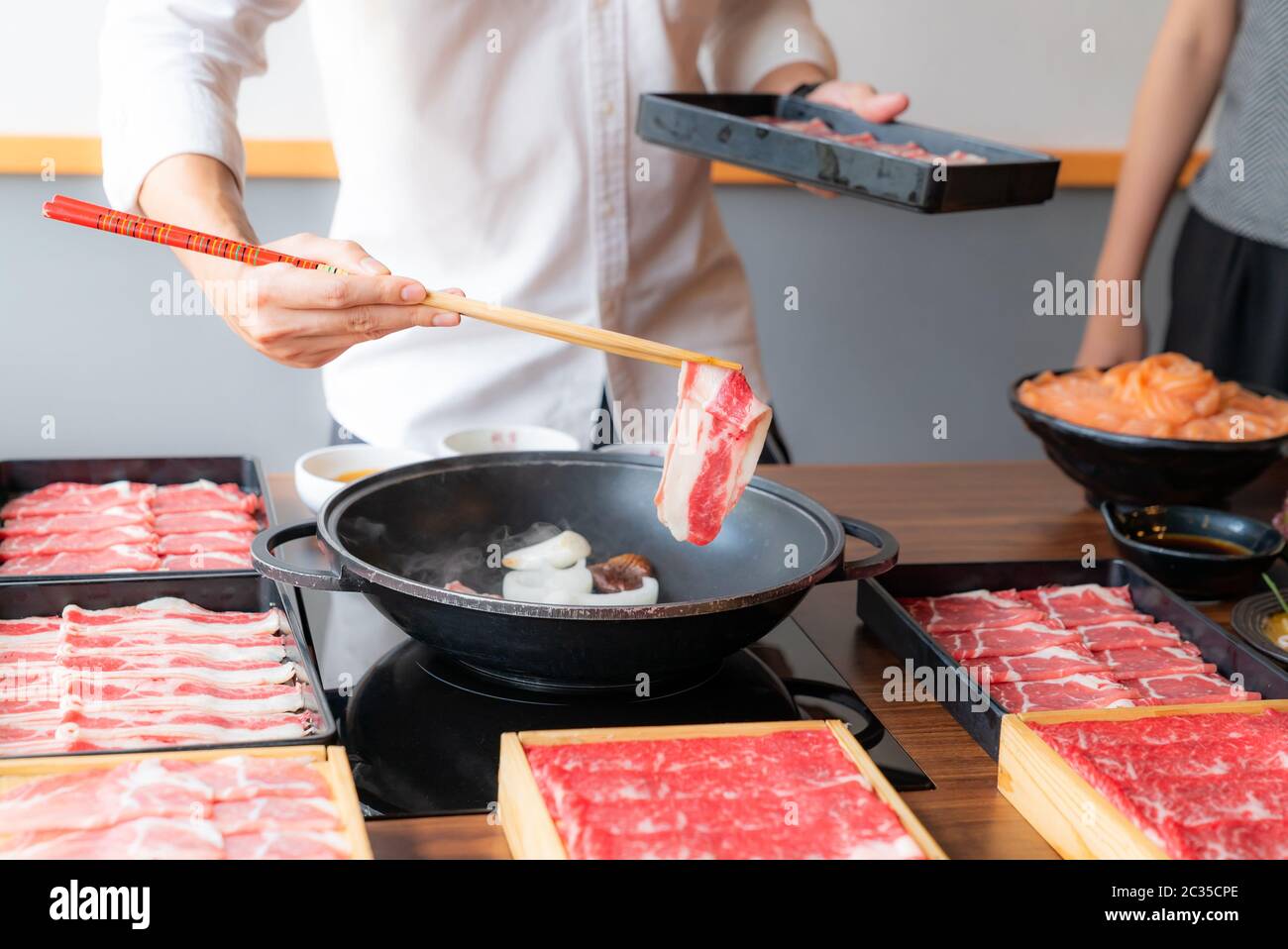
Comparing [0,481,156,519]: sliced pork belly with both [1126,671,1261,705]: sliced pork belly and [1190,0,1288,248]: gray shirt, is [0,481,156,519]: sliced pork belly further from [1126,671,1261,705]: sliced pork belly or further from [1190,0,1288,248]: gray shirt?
[1190,0,1288,248]: gray shirt

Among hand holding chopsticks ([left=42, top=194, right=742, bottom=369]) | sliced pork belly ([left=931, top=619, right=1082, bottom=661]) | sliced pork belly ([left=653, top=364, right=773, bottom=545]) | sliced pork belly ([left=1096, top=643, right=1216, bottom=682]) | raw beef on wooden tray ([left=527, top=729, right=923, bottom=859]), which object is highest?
hand holding chopsticks ([left=42, top=194, right=742, bottom=369])

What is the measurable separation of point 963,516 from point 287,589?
1070 mm

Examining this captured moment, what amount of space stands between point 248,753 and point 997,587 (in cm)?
98

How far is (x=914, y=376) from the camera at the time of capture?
3949 mm

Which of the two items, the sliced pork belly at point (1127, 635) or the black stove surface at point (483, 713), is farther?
the sliced pork belly at point (1127, 635)

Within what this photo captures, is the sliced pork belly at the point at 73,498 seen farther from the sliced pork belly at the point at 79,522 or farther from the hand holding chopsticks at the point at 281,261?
the hand holding chopsticks at the point at 281,261

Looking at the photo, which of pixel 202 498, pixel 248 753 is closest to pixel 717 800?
pixel 248 753

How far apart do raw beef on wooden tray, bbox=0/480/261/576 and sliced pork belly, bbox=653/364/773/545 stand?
608mm

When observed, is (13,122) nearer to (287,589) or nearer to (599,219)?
(599,219)

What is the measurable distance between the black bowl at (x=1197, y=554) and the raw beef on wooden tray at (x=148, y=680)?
112 centimetres

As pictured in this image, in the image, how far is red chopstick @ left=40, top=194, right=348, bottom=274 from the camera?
124 cm

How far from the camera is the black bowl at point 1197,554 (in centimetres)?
163

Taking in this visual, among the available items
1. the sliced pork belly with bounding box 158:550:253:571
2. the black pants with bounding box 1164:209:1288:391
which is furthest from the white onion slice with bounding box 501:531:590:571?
the black pants with bounding box 1164:209:1288:391

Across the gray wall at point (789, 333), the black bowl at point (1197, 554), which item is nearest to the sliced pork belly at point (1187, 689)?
the black bowl at point (1197, 554)
